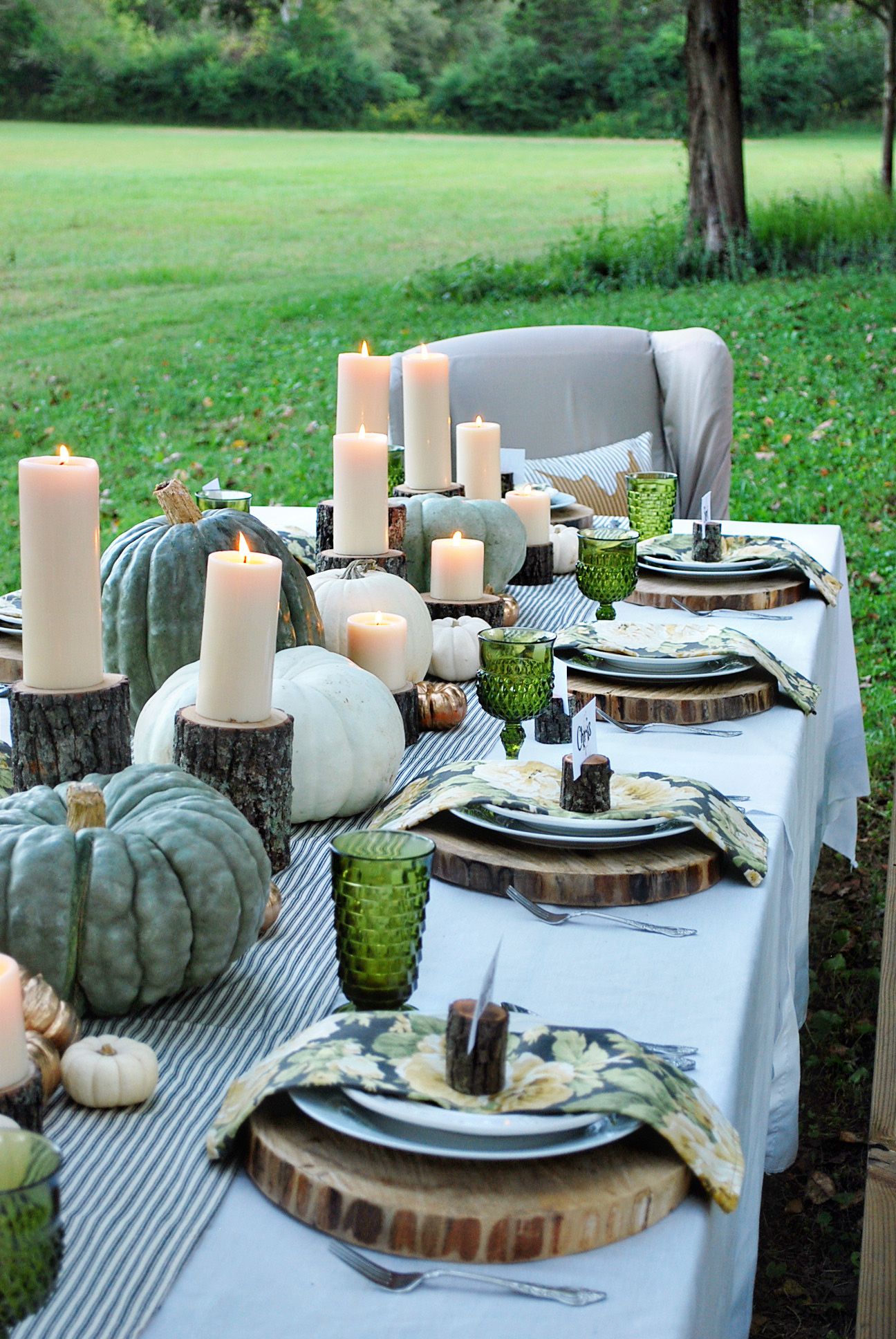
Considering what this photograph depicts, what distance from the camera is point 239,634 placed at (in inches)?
43.9

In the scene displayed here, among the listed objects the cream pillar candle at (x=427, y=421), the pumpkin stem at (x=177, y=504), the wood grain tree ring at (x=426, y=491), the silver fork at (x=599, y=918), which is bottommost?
the silver fork at (x=599, y=918)

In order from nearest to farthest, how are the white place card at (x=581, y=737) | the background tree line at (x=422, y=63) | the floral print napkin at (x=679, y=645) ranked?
the white place card at (x=581, y=737) → the floral print napkin at (x=679, y=645) → the background tree line at (x=422, y=63)

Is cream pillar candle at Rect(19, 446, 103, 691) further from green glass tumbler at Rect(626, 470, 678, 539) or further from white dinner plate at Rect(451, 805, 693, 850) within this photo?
green glass tumbler at Rect(626, 470, 678, 539)

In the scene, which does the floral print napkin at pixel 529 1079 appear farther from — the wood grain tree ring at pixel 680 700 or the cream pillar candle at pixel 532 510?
the cream pillar candle at pixel 532 510

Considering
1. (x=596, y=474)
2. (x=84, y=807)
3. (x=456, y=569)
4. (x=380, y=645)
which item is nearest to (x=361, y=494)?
(x=456, y=569)

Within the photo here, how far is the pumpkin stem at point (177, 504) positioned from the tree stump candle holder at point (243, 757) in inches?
15.5

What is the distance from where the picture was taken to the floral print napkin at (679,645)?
66.4 inches

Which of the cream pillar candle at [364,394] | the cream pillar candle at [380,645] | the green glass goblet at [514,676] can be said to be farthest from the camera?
the cream pillar candle at [364,394]

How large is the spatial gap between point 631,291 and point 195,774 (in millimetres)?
8145

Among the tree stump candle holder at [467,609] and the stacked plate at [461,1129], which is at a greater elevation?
the tree stump candle holder at [467,609]

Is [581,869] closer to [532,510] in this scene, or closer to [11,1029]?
[11,1029]

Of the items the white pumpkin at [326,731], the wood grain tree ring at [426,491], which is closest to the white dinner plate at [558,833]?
the white pumpkin at [326,731]

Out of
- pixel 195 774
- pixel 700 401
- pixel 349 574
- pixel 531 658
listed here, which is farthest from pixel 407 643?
pixel 700 401

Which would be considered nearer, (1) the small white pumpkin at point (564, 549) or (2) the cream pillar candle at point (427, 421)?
(2) the cream pillar candle at point (427, 421)
